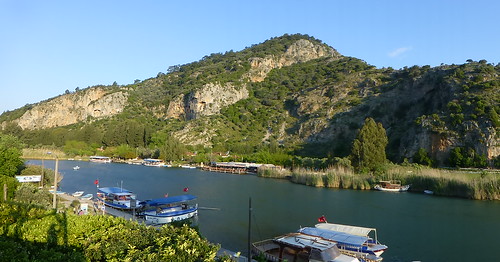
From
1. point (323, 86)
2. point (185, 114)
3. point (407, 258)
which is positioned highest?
point (323, 86)

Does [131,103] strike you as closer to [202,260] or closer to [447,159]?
[447,159]

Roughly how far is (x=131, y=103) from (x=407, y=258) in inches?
6286

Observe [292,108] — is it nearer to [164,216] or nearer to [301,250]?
[164,216]

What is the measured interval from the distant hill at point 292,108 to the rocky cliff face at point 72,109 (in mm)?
468

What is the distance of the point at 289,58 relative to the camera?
600 feet

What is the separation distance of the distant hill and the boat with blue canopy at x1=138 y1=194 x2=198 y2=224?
2106 inches

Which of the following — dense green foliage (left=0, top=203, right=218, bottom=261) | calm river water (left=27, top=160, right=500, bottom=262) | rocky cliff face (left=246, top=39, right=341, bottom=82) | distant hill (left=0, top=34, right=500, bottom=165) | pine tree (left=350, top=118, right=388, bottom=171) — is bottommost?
calm river water (left=27, top=160, right=500, bottom=262)

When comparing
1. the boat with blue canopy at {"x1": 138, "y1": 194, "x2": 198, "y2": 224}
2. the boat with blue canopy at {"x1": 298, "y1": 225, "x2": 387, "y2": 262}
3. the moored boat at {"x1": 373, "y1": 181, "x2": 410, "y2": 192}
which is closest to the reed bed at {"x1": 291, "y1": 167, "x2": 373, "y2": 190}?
the moored boat at {"x1": 373, "y1": 181, "x2": 410, "y2": 192}

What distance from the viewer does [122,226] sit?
47.5 ft

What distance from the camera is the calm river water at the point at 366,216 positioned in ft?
84.8

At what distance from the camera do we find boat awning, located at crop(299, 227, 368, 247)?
72.8 feet

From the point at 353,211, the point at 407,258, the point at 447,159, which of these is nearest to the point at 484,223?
the point at 353,211

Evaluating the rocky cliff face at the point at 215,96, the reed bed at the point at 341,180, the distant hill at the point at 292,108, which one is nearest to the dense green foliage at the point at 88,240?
the reed bed at the point at 341,180

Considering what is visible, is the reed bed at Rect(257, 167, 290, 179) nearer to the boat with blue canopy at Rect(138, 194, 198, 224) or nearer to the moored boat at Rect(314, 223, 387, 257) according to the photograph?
the boat with blue canopy at Rect(138, 194, 198, 224)
